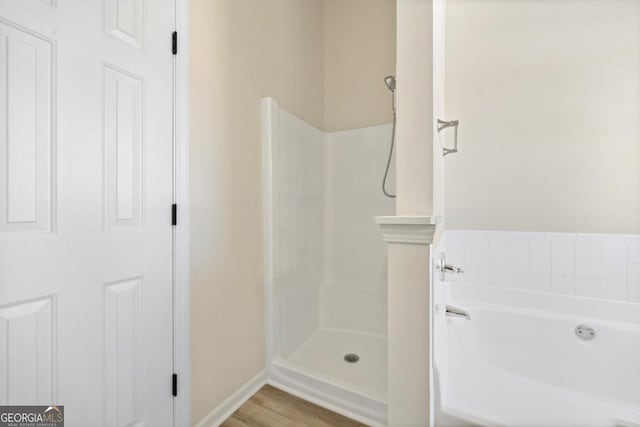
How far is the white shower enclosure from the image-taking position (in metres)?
1.52

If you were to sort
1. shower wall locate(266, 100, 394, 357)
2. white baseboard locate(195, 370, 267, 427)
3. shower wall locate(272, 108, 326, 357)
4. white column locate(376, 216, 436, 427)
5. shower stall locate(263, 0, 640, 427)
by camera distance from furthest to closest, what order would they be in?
shower wall locate(266, 100, 394, 357) → shower wall locate(272, 108, 326, 357) → shower stall locate(263, 0, 640, 427) → white baseboard locate(195, 370, 267, 427) → white column locate(376, 216, 436, 427)

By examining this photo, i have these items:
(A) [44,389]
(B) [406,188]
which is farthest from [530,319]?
(A) [44,389]

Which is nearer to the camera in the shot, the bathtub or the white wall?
the bathtub

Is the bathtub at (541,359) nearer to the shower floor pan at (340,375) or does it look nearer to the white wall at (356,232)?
the shower floor pan at (340,375)

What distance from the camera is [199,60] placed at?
120 cm

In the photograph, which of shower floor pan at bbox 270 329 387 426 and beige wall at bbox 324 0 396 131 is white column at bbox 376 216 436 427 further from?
beige wall at bbox 324 0 396 131

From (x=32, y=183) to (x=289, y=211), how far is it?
4.07 feet

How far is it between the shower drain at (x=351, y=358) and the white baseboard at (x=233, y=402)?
1.84 ft

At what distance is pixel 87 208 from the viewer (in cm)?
84

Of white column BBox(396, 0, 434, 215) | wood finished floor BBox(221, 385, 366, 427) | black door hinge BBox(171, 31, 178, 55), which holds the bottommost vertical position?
wood finished floor BBox(221, 385, 366, 427)

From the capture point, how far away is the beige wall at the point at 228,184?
119cm

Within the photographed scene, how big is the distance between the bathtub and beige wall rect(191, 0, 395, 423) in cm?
101

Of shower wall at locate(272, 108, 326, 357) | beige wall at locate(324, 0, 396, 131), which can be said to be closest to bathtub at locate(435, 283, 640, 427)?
shower wall at locate(272, 108, 326, 357)

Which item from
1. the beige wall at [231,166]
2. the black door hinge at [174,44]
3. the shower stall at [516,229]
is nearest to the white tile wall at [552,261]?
the shower stall at [516,229]
